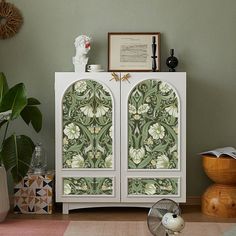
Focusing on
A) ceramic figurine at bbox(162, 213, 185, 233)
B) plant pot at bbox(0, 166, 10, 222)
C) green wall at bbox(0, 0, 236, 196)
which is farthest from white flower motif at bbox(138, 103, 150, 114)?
ceramic figurine at bbox(162, 213, 185, 233)

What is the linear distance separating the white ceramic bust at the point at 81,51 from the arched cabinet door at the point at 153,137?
1.45 feet

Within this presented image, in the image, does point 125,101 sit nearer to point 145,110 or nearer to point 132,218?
point 145,110

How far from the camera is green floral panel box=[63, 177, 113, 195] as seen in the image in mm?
4484

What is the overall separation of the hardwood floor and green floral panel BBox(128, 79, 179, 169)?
0.41 meters

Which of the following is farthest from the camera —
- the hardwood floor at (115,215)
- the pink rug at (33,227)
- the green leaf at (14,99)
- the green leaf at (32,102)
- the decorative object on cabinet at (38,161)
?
the decorative object on cabinet at (38,161)

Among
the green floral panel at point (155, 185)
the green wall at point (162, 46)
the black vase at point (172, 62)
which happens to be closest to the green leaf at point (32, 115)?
the green wall at point (162, 46)

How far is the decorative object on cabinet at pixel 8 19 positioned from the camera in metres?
4.78

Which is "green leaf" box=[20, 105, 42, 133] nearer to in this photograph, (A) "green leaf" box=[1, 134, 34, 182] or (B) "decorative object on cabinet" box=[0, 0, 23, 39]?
(A) "green leaf" box=[1, 134, 34, 182]

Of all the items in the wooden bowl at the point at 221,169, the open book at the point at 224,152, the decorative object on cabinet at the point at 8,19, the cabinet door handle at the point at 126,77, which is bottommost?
the wooden bowl at the point at 221,169

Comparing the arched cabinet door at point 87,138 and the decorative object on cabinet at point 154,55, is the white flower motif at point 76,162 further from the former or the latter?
the decorative object on cabinet at point 154,55

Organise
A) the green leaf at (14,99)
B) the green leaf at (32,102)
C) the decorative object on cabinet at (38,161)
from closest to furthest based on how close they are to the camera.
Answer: the green leaf at (14,99) < the green leaf at (32,102) < the decorative object on cabinet at (38,161)

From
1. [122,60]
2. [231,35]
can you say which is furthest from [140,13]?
[231,35]

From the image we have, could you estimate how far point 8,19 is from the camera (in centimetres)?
479

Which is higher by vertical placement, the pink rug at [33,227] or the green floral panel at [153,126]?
the green floral panel at [153,126]
